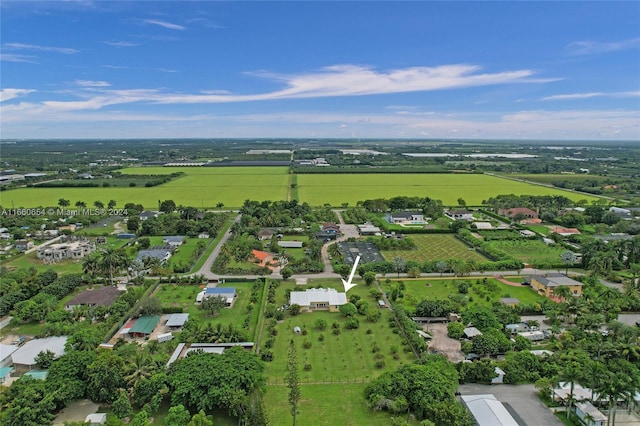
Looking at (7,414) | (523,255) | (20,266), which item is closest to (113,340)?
(7,414)

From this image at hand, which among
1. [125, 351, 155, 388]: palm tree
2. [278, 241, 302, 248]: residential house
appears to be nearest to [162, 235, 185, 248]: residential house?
[278, 241, 302, 248]: residential house

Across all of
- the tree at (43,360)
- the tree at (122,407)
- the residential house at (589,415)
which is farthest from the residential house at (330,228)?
the tree at (122,407)

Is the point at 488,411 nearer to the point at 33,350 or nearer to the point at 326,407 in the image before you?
the point at 326,407

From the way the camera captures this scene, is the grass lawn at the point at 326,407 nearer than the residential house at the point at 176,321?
Yes

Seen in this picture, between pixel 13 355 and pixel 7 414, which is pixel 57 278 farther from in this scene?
pixel 7 414

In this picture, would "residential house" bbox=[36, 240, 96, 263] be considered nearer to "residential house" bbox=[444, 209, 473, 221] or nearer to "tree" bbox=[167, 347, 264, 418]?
"tree" bbox=[167, 347, 264, 418]

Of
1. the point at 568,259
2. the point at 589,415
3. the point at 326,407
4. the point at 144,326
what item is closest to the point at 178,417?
the point at 326,407

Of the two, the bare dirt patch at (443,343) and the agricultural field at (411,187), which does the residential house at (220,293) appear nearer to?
the bare dirt patch at (443,343)
